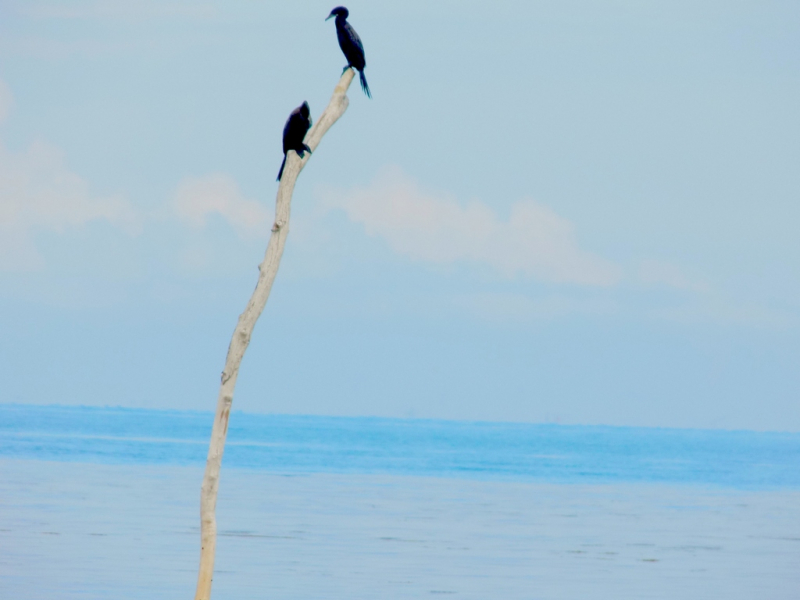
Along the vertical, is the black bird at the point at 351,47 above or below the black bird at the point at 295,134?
above

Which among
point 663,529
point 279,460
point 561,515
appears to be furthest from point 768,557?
point 279,460

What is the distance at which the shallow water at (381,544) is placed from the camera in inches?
457

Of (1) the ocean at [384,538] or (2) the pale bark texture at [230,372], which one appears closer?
(2) the pale bark texture at [230,372]

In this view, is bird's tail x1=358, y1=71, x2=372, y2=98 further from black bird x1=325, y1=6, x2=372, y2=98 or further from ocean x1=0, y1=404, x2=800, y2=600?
ocean x1=0, y1=404, x2=800, y2=600

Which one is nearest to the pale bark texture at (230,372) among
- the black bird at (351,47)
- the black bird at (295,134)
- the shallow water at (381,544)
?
the black bird at (295,134)

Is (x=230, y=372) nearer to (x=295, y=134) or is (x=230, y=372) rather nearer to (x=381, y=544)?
(x=295, y=134)

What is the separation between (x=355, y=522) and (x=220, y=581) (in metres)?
6.08

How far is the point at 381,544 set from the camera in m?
14.9

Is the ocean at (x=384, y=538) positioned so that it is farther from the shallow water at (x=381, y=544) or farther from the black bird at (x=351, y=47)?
the black bird at (x=351, y=47)

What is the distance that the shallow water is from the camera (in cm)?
1162

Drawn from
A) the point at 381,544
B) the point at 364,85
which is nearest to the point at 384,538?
the point at 381,544

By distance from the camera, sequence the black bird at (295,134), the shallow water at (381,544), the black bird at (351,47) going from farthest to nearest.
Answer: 1. the shallow water at (381,544)
2. the black bird at (351,47)
3. the black bird at (295,134)

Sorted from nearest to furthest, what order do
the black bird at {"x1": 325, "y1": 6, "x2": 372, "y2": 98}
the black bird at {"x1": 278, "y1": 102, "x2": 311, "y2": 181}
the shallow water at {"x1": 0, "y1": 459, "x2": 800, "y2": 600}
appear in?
the black bird at {"x1": 278, "y1": 102, "x2": 311, "y2": 181}, the black bird at {"x1": 325, "y1": 6, "x2": 372, "y2": 98}, the shallow water at {"x1": 0, "y1": 459, "x2": 800, "y2": 600}

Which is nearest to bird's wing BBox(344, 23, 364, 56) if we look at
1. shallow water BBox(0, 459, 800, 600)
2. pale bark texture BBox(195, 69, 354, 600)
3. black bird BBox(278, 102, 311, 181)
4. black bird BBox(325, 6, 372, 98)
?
black bird BBox(325, 6, 372, 98)
